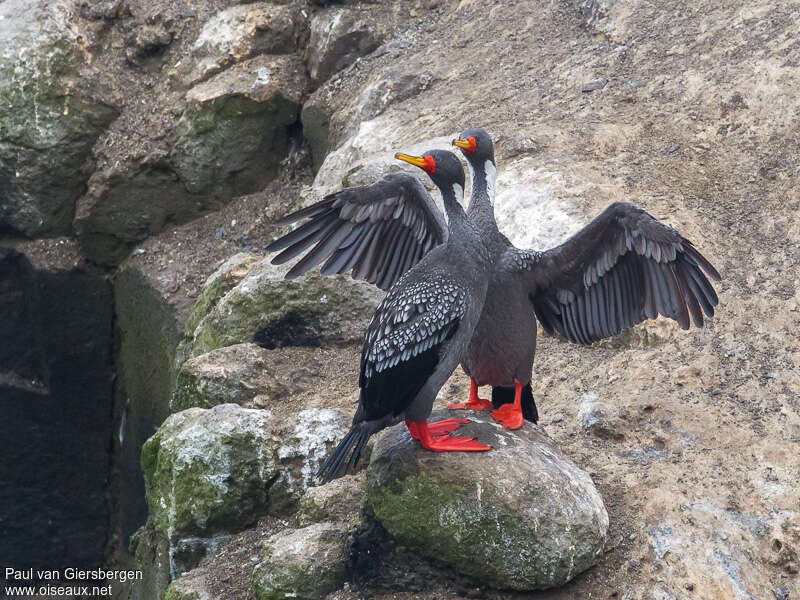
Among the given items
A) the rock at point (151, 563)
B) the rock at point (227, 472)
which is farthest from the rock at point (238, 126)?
the rock at point (227, 472)

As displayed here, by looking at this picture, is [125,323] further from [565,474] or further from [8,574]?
[565,474]

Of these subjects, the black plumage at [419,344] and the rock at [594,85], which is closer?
the black plumage at [419,344]

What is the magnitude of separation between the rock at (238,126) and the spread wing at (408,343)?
6.21m

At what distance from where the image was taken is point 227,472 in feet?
20.1

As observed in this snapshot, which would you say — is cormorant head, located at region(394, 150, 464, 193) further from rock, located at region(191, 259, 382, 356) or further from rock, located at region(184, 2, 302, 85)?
rock, located at region(184, 2, 302, 85)

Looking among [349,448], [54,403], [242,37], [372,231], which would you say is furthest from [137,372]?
[349,448]

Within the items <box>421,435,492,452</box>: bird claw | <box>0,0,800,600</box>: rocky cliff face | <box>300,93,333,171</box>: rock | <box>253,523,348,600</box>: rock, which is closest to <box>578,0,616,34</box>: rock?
<box>0,0,800,600</box>: rocky cliff face

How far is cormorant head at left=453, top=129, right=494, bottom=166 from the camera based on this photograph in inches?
215

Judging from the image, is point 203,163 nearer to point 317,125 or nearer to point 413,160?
point 317,125

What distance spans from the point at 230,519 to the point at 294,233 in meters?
1.88

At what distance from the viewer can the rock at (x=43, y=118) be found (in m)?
10.4

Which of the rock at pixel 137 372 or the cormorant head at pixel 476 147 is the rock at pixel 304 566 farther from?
the rock at pixel 137 372

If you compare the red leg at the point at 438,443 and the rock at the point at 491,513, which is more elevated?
the red leg at the point at 438,443

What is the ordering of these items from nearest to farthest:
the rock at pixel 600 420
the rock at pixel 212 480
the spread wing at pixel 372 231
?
the spread wing at pixel 372 231, the rock at pixel 600 420, the rock at pixel 212 480
